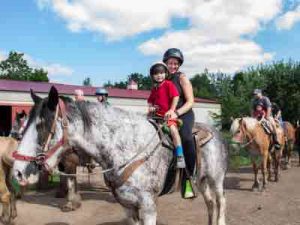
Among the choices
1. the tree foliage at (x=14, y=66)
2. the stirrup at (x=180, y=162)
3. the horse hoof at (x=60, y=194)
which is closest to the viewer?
the stirrup at (x=180, y=162)

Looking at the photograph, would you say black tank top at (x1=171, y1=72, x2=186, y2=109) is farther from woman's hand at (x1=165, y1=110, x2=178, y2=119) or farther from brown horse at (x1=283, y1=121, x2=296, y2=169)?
brown horse at (x1=283, y1=121, x2=296, y2=169)

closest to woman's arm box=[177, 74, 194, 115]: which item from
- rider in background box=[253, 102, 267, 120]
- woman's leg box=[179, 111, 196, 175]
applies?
woman's leg box=[179, 111, 196, 175]

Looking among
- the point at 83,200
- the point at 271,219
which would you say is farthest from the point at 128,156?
the point at 83,200

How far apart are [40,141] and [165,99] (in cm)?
145

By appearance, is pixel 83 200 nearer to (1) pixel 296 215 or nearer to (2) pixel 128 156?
(1) pixel 296 215

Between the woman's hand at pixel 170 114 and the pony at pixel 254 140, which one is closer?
the woman's hand at pixel 170 114

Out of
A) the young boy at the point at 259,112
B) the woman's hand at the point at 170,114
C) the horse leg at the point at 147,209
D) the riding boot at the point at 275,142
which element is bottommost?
the riding boot at the point at 275,142

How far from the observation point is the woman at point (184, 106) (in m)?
4.21

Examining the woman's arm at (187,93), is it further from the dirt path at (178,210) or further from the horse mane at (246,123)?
the horse mane at (246,123)

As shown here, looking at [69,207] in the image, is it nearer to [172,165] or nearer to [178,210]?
[178,210]

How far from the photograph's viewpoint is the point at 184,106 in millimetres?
4238

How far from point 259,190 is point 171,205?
2951 millimetres

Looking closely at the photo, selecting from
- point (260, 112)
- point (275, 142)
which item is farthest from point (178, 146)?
point (275, 142)

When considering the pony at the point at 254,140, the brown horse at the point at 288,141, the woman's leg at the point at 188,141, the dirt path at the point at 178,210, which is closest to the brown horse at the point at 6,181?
the dirt path at the point at 178,210
